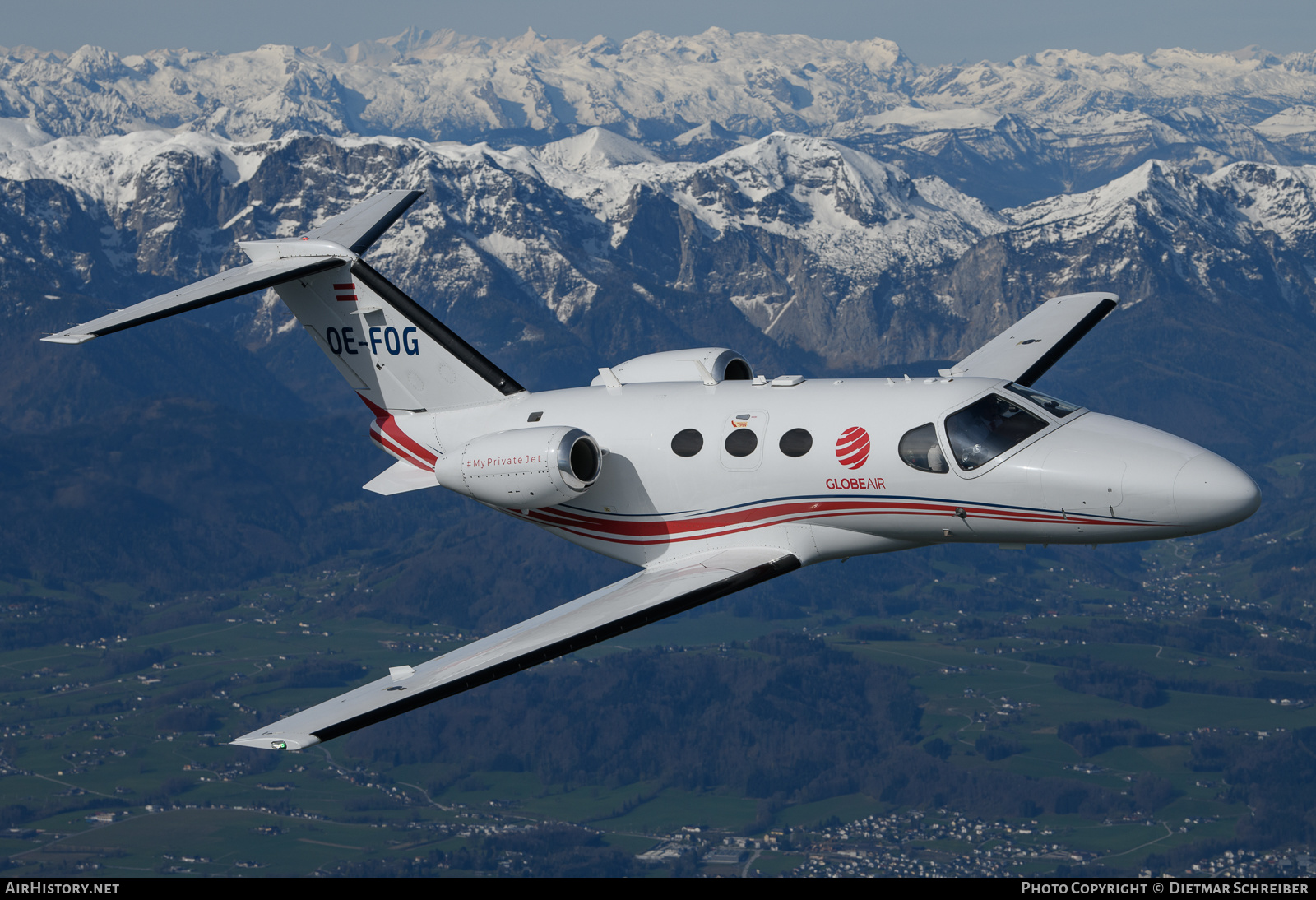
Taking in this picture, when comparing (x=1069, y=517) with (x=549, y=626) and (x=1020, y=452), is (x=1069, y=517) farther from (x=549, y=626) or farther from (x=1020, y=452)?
(x=549, y=626)

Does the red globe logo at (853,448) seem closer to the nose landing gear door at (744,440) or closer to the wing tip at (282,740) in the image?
the nose landing gear door at (744,440)

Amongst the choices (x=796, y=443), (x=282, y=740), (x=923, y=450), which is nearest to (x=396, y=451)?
(x=796, y=443)

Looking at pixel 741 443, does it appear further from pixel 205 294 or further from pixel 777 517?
pixel 205 294

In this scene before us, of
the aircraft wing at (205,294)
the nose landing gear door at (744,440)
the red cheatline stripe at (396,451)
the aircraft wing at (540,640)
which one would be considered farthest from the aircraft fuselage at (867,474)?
the aircraft wing at (205,294)

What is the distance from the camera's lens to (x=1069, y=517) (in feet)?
98.8

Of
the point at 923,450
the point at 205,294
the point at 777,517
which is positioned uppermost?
the point at 205,294

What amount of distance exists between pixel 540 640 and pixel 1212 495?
53.3 ft

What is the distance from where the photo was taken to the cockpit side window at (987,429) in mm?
30703

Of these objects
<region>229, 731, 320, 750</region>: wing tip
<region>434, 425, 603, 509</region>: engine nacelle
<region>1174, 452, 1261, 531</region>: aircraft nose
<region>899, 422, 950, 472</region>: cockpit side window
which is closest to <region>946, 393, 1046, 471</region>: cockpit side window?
<region>899, 422, 950, 472</region>: cockpit side window

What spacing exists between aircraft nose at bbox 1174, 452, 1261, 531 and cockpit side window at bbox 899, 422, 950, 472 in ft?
18.3

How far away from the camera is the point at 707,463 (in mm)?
33281

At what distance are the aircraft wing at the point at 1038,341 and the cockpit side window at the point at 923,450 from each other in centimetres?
430
